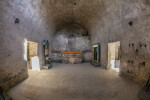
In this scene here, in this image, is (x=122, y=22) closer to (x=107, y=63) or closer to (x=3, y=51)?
(x=107, y=63)

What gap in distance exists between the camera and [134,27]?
3.47 m

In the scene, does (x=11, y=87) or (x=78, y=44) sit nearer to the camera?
(x=11, y=87)

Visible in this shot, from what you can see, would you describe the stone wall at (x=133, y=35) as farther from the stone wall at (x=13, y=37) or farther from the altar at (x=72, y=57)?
the altar at (x=72, y=57)

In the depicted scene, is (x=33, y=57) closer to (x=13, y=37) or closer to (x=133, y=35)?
(x=13, y=37)

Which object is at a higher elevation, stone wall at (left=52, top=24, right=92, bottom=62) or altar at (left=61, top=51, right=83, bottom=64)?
stone wall at (left=52, top=24, right=92, bottom=62)

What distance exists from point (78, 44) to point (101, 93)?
7381 millimetres

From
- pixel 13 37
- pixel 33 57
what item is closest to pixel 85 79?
pixel 13 37

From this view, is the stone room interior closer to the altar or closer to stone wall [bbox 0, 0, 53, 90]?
stone wall [bbox 0, 0, 53, 90]

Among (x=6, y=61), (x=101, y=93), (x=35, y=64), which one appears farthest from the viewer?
(x=35, y=64)

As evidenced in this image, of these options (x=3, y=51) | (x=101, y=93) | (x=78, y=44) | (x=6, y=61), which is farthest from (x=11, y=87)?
(x=78, y=44)

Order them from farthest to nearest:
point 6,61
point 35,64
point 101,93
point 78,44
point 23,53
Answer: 1. point 78,44
2. point 35,64
3. point 23,53
4. point 6,61
5. point 101,93

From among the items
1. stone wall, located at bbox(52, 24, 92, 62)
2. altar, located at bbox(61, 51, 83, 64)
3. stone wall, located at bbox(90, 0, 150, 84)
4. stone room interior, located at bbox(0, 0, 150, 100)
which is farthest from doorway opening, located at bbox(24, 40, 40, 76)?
stone wall, located at bbox(90, 0, 150, 84)

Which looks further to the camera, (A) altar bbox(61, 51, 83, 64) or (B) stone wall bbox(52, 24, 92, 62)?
(B) stone wall bbox(52, 24, 92, 62)

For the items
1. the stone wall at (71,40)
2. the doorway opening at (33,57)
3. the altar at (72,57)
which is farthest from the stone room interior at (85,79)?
the stone wall at (71,40)
